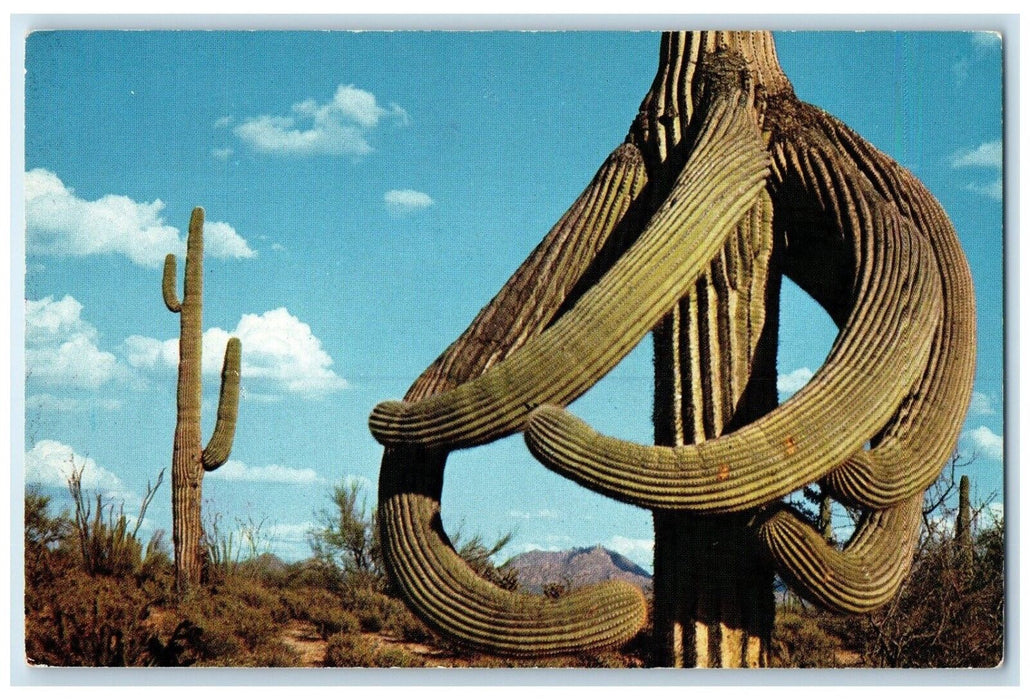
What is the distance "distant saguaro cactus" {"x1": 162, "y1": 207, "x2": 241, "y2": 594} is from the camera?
9.99m

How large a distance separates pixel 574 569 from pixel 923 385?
3.80m

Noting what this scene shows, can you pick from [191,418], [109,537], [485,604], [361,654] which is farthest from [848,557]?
[109,537]

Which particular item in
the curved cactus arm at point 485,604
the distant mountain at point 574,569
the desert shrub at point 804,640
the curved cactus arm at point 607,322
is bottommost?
the desert shrub at point 804,640

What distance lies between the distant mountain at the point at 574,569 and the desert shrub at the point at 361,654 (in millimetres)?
917

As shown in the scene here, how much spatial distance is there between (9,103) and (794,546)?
421 centimetres

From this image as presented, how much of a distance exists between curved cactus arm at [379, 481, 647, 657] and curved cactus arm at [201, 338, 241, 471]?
4259mm

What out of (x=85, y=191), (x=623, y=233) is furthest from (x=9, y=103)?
(x=623, y=233)

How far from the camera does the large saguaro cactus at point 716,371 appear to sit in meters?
5.44

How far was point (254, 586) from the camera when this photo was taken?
430 inches

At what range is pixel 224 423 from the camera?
33.9ft

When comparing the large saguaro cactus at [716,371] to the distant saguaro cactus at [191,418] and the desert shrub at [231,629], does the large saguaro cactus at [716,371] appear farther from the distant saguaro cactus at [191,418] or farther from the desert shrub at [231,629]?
the distant saguaro cactus at [191,418]

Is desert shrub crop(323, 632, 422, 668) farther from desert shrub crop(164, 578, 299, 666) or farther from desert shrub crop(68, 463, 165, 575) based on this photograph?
desert shrub crop(68, 463, 165, 575)

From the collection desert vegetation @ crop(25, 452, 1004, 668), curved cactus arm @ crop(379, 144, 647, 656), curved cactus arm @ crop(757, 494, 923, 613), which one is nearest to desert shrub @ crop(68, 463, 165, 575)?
desert vegetation @ crop(25, 452, 1004, 668)

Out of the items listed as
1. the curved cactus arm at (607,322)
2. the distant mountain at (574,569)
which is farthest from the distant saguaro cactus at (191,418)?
the curved cactus arm at (607,322)
